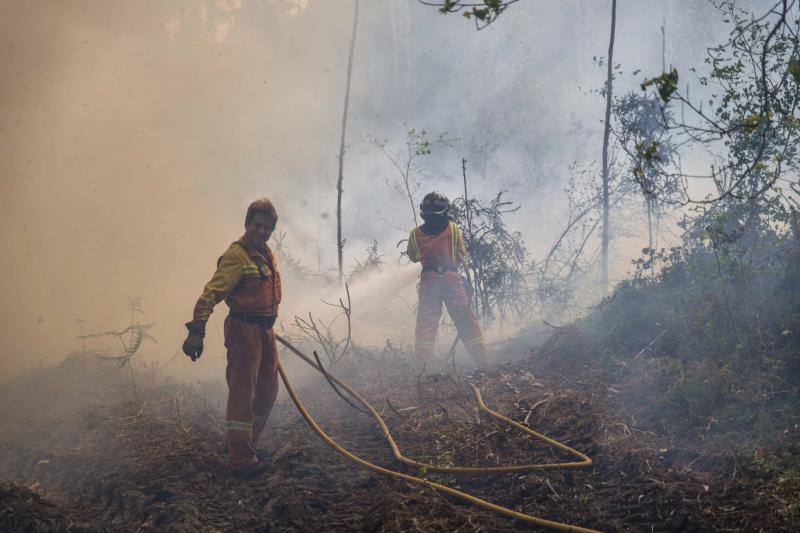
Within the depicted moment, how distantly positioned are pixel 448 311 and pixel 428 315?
30 centimetres

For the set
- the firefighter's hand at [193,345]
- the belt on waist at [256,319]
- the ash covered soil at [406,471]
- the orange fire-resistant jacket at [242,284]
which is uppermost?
the orange fire-resistant jacket at [242,284]

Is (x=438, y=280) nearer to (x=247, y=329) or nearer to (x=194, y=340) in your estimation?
(x=247, y=329)

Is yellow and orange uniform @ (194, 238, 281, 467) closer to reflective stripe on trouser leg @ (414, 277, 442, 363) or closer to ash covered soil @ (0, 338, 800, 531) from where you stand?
ash covered soil @ (0, 338, 800, 531)

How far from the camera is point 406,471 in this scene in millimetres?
4418

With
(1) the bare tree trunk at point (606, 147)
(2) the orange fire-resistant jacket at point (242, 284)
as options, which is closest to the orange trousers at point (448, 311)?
(2) the orange fire-resistant jacket at point (242, 284)

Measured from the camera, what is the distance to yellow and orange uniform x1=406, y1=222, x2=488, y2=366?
784cm

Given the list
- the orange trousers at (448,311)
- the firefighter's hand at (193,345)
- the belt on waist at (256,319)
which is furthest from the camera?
the orange trousers at (448,311)

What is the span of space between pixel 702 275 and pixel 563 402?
9.59 feet

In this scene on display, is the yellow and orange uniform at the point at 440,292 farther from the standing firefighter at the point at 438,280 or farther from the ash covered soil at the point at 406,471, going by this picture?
the ash covered soil at the point at 406,471

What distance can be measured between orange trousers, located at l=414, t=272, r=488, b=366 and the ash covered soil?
120 cm

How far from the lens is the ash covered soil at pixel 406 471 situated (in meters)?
3.47

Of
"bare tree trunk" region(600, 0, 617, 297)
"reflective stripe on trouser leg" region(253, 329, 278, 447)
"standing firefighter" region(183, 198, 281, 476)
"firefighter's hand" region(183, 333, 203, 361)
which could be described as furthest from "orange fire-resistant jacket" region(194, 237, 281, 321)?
"bare tree trunk" region(600, 0, 617, 297)

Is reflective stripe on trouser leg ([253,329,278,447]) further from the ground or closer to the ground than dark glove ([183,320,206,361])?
closer to the ground

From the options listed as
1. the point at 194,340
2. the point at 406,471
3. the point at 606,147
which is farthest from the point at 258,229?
the point at 606,147
